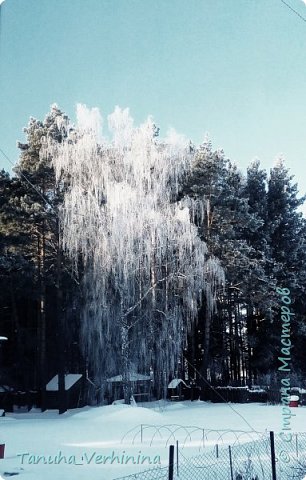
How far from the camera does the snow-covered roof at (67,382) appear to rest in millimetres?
15188

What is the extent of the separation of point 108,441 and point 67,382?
8805 mm

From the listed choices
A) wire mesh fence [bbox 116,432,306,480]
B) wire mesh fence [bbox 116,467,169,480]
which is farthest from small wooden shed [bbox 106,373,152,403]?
wire mesh fence [bbox 116,467,169,480]

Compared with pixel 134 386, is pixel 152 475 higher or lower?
lower

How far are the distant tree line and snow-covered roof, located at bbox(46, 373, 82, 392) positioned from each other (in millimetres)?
393

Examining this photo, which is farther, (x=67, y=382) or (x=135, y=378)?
(x=67, y=382)

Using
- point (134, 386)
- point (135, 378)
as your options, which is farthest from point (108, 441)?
point (134, 386)

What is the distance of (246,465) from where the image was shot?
4.50m

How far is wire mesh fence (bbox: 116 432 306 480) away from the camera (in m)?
4.35

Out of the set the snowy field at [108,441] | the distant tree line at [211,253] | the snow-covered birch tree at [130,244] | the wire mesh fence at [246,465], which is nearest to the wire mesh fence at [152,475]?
the wire mesh fence at [246,465]

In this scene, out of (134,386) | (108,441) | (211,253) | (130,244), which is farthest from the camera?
(211,253)

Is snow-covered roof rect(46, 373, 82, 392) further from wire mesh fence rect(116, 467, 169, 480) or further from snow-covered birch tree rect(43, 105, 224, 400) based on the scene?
wire mesh fence rect(116, 467, 169, 480)

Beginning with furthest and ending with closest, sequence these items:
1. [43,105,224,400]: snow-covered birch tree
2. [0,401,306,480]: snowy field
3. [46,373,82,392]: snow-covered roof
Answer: [46,373,82,392]: snow-covered roof → [43,105,224,400]: snow-covered birch tree → [0,401,306,480]: snowy field

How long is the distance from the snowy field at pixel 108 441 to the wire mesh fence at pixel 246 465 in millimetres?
405

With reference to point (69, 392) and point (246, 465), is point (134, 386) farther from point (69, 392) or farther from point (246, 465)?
point (246, 465)
